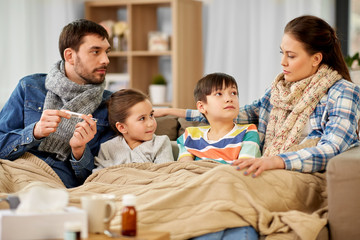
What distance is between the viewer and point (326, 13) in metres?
4.70

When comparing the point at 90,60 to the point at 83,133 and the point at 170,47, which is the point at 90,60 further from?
the point at 170,47

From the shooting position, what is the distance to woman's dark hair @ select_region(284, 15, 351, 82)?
7.23ft

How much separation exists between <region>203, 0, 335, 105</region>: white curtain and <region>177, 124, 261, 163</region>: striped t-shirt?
251 cm

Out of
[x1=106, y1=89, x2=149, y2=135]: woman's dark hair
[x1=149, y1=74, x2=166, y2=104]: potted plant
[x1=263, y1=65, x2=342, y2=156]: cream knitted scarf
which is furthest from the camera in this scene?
[x1=149, y1=74, x2=166, y2=104]: potted plant

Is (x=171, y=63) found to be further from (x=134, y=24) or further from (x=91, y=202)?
(x=91, y=202)

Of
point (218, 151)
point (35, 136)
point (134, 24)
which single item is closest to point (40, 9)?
point (134, 24)

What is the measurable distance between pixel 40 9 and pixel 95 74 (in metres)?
2.38

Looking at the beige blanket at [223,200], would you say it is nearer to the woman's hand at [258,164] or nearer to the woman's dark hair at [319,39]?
the woman's hand at [258,164]

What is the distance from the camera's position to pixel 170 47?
16.6 feet

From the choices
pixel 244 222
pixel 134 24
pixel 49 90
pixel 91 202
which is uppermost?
pixel 134 24

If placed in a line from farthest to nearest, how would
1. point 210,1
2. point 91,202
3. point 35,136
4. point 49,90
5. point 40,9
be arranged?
point 210,1
point 40,9
point 49,90
point 35,136
point 91,202

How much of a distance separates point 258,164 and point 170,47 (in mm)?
3292

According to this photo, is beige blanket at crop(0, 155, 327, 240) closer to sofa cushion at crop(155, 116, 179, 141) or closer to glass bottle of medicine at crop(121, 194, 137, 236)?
glass bottle of medicine at crop(121, 194, 137, 236)

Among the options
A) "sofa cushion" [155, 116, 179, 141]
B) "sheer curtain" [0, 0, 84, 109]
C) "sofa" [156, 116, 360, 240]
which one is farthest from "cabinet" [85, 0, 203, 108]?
"sofa" [156, 116, 360, 240]
